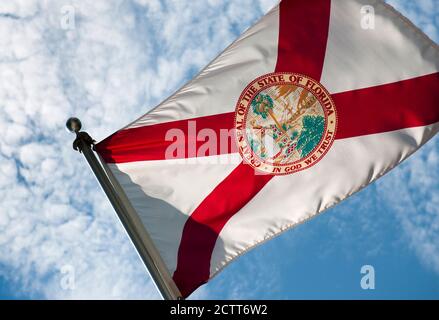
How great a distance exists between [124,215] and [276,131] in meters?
2.32

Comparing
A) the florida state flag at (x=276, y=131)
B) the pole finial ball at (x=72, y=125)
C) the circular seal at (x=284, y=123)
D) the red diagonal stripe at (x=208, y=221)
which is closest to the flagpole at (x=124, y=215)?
the pole finial ball at (x=72, y=125)

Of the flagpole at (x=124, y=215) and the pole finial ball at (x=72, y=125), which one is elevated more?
the pole finial ball at (x=72, y=125)

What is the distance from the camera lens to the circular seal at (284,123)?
7.09 m

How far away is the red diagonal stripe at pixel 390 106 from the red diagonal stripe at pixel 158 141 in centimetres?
158

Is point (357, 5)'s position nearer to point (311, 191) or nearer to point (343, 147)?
point (343, 147)

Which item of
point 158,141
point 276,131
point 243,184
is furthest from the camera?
point 276,131

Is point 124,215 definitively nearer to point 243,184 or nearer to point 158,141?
point 158,141

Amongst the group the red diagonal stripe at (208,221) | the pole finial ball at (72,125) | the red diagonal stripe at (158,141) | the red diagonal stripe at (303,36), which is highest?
the red diagonal stripe at (303,36)

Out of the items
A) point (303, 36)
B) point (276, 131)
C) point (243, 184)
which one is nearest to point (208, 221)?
point (243, 184)

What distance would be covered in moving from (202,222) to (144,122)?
1439 mm

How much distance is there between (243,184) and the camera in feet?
23.0

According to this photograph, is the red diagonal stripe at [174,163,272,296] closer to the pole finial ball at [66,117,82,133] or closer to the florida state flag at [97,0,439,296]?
the florida state flag at [97,0,439,296]

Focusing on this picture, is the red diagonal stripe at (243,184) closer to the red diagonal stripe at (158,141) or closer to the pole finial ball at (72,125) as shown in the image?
the red diagonal stripe at (158,141)

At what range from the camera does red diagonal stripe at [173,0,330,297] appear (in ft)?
21.5
